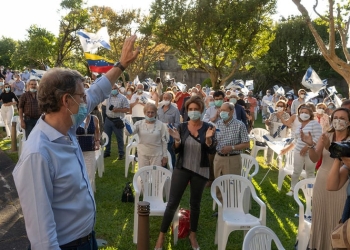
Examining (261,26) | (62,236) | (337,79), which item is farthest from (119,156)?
(337,79)

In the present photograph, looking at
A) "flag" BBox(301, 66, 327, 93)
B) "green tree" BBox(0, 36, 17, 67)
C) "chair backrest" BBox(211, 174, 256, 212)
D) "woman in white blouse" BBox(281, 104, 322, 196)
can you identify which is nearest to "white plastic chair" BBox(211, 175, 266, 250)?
"chair backrest" BBox(211, 174, 256, 212)

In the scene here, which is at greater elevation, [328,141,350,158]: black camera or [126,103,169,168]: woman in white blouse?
[328,141,350,158]: black camera

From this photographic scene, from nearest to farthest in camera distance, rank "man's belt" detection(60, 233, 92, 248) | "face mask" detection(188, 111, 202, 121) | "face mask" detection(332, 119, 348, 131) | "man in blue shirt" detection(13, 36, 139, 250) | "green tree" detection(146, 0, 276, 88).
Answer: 1. "man in blue shirt" detection(13, 36, 139, 250)
2. "man's belt" detection(60, 233, 92, 248)
3. "face mask" detection(332, 119, 348, 131)
4. "face mask" detection(188, 111, 202, 121)
5. "green tree" detection(146, 0, 276, 88)

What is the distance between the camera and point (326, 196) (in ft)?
13.1

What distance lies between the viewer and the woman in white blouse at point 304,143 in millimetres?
6949

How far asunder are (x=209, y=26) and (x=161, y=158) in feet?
72.9

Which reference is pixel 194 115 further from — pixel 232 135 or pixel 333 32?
pixel 333 32

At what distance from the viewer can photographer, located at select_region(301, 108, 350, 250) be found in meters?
3.83

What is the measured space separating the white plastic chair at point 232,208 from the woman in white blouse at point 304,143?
1.97 metres

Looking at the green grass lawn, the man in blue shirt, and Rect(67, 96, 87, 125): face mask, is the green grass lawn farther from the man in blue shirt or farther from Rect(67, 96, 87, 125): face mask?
Rect(67, 96, 87, 125): face mask

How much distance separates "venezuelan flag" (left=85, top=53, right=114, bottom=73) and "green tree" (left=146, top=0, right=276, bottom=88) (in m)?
18.9

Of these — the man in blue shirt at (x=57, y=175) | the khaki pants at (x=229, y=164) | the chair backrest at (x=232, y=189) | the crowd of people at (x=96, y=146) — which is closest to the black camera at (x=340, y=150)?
the crowd of people at (x=96, y=146)

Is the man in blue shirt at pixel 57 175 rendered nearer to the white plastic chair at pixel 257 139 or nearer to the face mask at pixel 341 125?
the face mask at pixel 341 125

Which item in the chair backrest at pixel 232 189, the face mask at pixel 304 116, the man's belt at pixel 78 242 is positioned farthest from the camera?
the face mask at pixel 304 116
